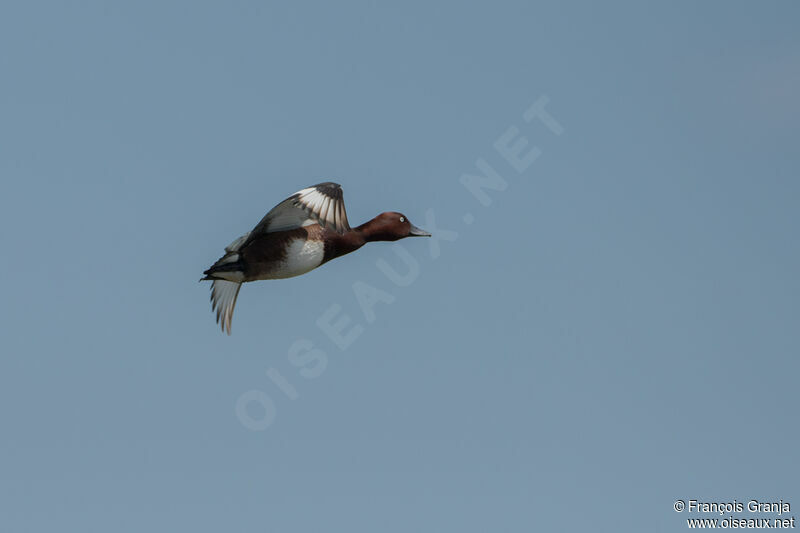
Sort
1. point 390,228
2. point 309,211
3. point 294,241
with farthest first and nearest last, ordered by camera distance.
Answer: point 390,228
point 294,241
point 309,211

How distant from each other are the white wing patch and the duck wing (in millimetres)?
2452

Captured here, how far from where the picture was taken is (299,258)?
18.5m

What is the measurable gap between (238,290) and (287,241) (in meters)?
2.56

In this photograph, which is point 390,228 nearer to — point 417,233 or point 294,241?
point 417,233

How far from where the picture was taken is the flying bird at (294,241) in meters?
17.7

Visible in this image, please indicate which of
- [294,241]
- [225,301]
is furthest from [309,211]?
[225,301]

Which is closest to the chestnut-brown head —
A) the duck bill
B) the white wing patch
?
the duck bill

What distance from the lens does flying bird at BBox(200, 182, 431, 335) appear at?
58.0 feet

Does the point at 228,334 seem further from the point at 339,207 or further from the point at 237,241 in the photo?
the point at 339,207

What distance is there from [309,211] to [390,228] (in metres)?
2.45

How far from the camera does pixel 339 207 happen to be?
17812 mm

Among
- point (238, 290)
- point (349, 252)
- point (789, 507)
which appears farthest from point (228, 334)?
point (789, 507)

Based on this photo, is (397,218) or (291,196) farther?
(397,218)

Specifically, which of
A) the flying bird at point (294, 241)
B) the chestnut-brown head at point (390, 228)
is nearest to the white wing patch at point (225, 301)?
the flying bird at point (294, 241)
